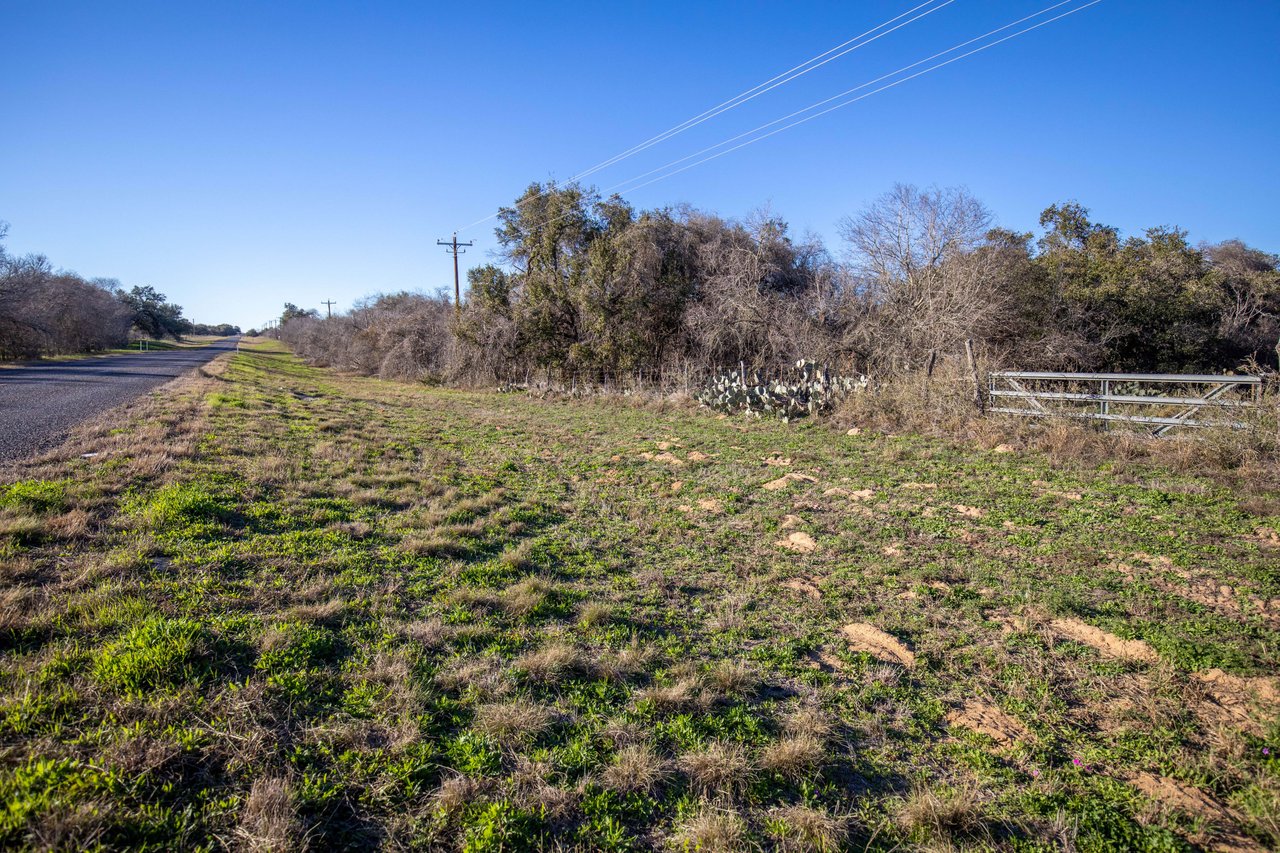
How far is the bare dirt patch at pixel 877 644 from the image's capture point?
12.8 feet

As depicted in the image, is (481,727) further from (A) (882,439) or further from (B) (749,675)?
(A) (882,439)

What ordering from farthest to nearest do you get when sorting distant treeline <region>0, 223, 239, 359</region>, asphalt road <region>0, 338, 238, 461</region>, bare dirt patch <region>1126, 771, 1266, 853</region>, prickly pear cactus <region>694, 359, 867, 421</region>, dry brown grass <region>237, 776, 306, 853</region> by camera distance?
distant treeline <region>0, 223, 239, 359</region> < prickly pear cactus <region>694, 359, 867, 421</region> < asphalt road <region>0, 338, 238, 461</region> < bare dirt patch <region>1126, 771, 1266, 853</region> < dry brown grass <region>237, 776, 306, 853</region>

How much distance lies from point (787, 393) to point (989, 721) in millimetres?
11597

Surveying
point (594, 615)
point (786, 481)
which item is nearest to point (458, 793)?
point (594, 615)

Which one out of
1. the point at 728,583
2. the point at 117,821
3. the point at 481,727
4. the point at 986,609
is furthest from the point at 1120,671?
the point at 117,821

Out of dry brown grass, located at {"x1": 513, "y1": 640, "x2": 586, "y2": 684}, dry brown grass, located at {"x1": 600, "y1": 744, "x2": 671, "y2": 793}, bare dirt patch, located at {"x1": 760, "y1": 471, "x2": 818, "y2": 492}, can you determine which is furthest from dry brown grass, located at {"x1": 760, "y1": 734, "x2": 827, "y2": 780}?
bare dirt patch, located at {"x1": 760, "y1": 471, "x2": 818, "y2": 492}

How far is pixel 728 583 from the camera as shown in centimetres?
516

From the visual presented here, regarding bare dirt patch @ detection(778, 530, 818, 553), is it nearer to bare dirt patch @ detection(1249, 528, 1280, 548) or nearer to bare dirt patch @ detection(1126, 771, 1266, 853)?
bare dirt patch @ detection(1126, 771, 1266, 853)

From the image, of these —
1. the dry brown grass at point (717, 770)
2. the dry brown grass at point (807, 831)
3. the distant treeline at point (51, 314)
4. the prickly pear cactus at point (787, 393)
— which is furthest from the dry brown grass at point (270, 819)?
the distant treeline at point (51, 314)

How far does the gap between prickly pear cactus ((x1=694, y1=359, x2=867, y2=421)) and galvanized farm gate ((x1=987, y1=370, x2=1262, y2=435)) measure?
3.09m

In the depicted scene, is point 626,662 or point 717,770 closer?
point 717,770

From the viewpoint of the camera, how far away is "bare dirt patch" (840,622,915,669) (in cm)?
390

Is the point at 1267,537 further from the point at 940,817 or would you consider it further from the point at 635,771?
the point at 635,771

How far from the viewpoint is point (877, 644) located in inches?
161
